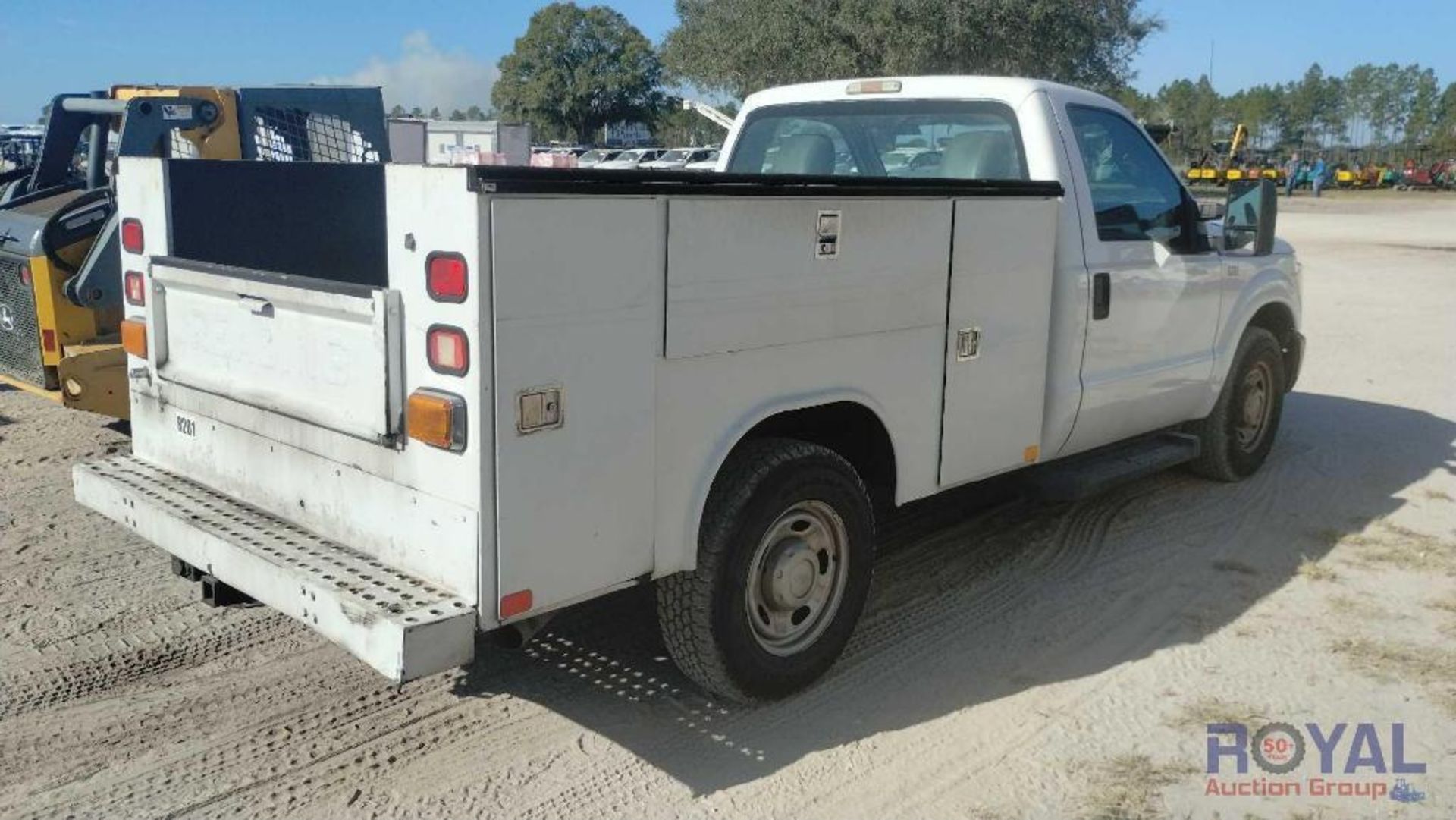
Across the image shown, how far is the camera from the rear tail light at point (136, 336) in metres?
4.43

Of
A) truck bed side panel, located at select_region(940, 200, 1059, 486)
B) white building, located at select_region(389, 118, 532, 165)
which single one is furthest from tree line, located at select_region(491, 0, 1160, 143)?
truck bed side panel, located at select_region(940, 200, 1059, 486)

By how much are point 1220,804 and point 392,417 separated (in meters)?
2.75

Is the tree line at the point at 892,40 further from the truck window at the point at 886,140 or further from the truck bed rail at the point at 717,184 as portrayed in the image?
the truck bed rail at the point at 717,184

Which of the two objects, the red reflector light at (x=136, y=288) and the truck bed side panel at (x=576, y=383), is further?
the red reflector light at (x=136, y=288)

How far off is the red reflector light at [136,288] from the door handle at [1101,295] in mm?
3833

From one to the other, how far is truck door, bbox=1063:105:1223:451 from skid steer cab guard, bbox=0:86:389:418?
3.99m


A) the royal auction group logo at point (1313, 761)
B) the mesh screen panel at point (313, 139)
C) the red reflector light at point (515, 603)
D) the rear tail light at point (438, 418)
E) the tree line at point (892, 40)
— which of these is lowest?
the royal auction group logo at point (1313, 761)

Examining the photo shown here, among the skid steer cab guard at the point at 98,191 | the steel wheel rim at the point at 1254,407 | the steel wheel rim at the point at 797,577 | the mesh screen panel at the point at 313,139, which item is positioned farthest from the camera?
the mesh screen panel at the point at 313,139

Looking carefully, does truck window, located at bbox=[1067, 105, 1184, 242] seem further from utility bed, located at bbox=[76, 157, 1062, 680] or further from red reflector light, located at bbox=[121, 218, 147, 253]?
red reflector light, located at bbox=[121, 218, 147, 253]

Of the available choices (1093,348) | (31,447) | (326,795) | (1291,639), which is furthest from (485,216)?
(31,447)

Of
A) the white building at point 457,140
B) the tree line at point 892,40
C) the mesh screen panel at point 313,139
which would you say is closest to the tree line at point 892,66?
the tree line at point 892,40

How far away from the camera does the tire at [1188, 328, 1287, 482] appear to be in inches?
273

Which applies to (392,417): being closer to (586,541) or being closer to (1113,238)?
(586,541)

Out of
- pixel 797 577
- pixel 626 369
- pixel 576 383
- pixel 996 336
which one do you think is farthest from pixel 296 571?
pixel 996 336
